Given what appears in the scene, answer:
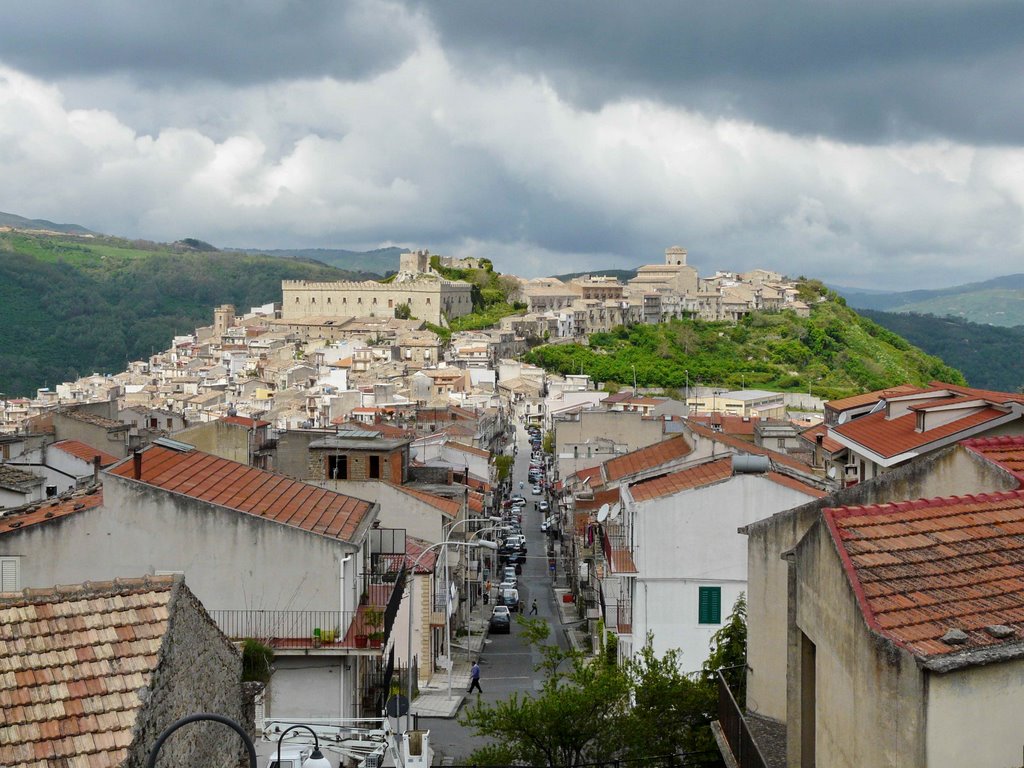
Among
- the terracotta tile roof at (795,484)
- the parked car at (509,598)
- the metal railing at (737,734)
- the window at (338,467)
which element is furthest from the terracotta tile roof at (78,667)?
the parked car at (509,598)

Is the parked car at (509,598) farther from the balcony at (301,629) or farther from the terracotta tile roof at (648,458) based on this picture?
the balcony at (301,629)

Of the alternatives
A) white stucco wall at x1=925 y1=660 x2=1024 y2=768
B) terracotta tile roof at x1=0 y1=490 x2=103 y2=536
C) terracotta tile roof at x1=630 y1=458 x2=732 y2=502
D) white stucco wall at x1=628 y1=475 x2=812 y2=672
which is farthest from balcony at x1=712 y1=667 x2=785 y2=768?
terracotta tile roof at x1=630 y1=458 x2=732 y2=502

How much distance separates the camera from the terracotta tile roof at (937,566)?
8.02 meters

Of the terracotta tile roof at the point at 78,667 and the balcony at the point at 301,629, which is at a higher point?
the terracotta tile roof at the point at 78,667

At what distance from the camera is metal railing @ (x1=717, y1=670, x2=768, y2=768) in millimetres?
11688

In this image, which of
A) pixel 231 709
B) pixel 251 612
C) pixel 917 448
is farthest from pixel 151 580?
pixel 917 448

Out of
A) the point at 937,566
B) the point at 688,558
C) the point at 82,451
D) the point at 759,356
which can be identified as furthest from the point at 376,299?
the point at 937,566

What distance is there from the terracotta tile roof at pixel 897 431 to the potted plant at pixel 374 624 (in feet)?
22.0

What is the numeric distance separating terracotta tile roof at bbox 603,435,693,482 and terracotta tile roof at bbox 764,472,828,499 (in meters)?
9.52

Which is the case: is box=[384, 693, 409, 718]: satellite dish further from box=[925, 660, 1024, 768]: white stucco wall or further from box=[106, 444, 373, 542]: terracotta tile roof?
box=[925, 660, 1024, 768]: white stucco wall

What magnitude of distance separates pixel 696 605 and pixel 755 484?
2448 millimetres

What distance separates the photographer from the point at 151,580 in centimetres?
930

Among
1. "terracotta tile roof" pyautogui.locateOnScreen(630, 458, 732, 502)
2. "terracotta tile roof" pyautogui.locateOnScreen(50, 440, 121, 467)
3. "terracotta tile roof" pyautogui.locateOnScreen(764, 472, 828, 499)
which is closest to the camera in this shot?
"terracotta tile roof" pyautogui.locateOnScreen(764, 472, 828, 499)

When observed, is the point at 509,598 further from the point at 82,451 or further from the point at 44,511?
the point at 44,511
